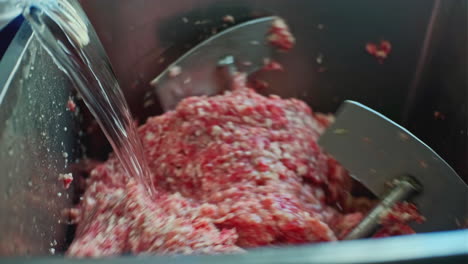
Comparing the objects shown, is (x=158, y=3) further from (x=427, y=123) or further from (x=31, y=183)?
(x=427, y=123)

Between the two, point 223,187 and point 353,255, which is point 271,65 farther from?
point 353,255

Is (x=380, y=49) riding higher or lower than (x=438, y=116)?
higher

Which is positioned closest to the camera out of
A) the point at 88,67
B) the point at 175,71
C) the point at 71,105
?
the point at 88,67

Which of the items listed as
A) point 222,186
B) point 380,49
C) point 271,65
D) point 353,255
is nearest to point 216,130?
point 222,186

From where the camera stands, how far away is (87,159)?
3.80ft

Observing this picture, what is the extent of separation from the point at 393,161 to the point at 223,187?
36 centimetres

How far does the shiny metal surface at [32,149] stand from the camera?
75 cm

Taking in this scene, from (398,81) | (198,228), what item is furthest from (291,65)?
(198,228)

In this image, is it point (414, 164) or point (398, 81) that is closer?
point (414, 164)

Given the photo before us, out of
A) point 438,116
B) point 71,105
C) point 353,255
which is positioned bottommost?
Answer: point 438,116

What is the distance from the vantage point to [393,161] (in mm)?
974

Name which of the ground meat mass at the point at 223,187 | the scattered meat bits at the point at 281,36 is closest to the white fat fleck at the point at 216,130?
the ground meat mass at the point at 223,187

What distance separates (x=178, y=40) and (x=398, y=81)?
560 mm

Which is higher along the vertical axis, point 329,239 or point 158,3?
point 158,3
